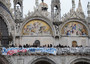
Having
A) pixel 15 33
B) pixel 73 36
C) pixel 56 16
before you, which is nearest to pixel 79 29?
pixel 73 36

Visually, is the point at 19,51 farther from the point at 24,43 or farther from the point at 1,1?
the point at 1,1

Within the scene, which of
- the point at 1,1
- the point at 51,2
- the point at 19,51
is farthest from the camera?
the point at 51,2

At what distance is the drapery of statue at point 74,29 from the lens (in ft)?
126

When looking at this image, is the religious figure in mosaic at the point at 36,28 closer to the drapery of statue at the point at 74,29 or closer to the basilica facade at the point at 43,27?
the basilica facade at the point at 43,27

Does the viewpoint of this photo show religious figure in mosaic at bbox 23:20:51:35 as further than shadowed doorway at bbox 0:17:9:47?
Yes

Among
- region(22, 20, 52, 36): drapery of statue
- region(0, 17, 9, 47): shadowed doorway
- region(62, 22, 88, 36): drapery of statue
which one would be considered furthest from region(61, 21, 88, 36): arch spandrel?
region(0, 17, 9, 47): shadowed doorway

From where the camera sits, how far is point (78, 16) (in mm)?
38469

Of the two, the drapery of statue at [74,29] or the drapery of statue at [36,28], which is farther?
the drapery of statue at [74,29]

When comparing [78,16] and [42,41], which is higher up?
[78,16]

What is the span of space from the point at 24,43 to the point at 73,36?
27.9 feet

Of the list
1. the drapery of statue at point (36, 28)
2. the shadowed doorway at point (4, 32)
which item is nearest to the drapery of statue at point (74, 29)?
the drapery of statue at point (36, 28)

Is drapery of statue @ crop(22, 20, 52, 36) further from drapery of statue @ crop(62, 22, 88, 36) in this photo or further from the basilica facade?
drapery of statue @ crop(62, 22, 88, 36)

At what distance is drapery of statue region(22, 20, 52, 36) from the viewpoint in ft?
124

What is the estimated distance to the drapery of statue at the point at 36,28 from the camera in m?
37.9
